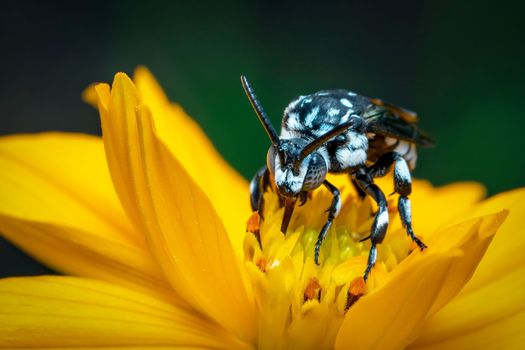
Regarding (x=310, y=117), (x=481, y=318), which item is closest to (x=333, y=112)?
(x=310, y=117)

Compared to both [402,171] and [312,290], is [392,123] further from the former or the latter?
[312,290]

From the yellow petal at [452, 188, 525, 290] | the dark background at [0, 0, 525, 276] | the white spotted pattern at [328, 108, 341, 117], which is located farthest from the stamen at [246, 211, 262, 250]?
the dark background at [0, 0, 525, 276]

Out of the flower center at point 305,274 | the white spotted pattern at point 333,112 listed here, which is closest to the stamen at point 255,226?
the flower center at point 305,274

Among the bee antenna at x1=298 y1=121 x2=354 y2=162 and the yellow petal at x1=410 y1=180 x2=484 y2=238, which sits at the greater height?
the bee antenna at x1=298 y1=121 x2=354 y2=162

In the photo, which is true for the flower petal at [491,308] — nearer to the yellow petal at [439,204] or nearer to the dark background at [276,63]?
the yellow petal at [439,204]

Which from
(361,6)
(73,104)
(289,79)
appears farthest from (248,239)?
(361,6)

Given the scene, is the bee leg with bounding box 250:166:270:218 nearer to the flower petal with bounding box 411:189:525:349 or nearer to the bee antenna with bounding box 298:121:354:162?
the bee antenna with bounding box 298:121:354:162
